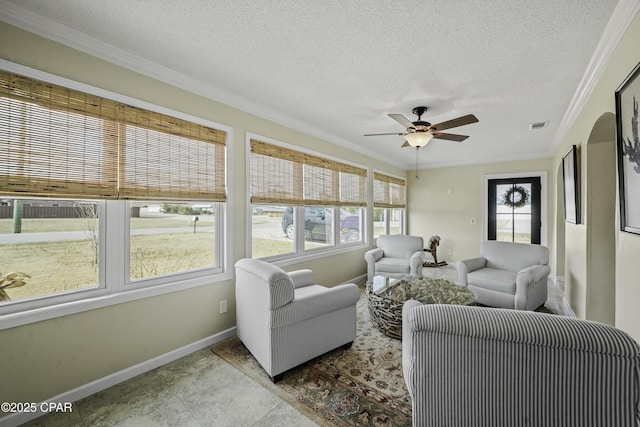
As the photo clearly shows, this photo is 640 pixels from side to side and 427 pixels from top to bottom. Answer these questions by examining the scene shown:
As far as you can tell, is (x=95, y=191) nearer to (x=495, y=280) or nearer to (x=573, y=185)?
(x=495, y=280)

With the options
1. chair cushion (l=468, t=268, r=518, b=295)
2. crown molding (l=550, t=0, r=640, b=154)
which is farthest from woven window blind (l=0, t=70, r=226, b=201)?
chair cushion (l=468, t=268, r=518, b=295)

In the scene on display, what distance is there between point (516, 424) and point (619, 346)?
1.52 feet

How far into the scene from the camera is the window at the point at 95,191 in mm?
1716

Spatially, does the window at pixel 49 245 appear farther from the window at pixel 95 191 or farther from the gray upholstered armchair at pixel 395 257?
the gray upholstered armchair at pixel 395 257

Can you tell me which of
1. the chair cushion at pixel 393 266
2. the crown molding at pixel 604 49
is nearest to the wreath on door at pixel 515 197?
the crown molding at pixel 604 49

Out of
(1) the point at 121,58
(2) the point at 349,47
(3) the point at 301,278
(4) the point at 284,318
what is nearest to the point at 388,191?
(3) the point at 301,278

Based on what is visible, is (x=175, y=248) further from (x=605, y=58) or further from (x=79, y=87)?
(x=605, y=58)

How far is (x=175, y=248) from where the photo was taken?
255 centimetres

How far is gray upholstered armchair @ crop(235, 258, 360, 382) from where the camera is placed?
202 centimetres

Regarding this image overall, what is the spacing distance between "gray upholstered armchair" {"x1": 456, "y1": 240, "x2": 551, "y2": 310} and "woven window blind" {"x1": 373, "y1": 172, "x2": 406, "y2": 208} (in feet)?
6.77

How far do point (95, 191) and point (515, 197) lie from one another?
6.73 metres

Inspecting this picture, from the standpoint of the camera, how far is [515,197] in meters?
5.56

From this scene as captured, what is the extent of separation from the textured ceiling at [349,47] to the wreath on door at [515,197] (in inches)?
110

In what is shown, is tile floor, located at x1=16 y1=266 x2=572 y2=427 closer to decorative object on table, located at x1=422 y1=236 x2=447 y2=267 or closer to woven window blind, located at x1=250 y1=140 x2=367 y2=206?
woven window blind, located at x1=250 y1=140 x2=367 y2=206
